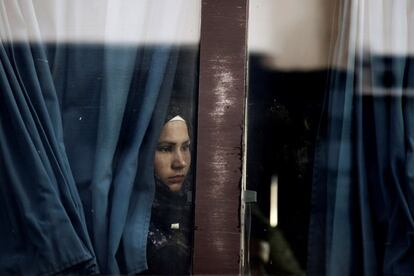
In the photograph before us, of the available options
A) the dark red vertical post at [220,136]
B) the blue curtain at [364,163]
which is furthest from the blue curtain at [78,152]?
the blue curtain at [364,163]

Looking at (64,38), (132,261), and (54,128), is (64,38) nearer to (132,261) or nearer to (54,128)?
(54,128)

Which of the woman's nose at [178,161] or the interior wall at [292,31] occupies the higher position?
the interior wall at [292,31]

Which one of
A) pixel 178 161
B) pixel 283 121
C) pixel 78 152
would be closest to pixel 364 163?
pixel 283 121

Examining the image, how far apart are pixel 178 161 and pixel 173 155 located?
28mm

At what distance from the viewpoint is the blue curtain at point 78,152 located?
2.35 m

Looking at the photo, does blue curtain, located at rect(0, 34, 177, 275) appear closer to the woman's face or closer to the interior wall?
the woman's face

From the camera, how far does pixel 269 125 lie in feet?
8.13

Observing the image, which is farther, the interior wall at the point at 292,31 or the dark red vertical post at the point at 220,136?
the interior wall at the point at 292,31

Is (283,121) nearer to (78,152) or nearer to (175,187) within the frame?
(175,187)

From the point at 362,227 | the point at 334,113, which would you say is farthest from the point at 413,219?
the point at 334,113

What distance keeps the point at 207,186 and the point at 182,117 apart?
0.26 metres

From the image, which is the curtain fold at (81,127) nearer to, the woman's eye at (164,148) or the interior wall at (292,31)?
the woman's eye at (164,148)

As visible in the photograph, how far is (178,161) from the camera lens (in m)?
2.45

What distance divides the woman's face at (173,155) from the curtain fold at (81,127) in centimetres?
3
